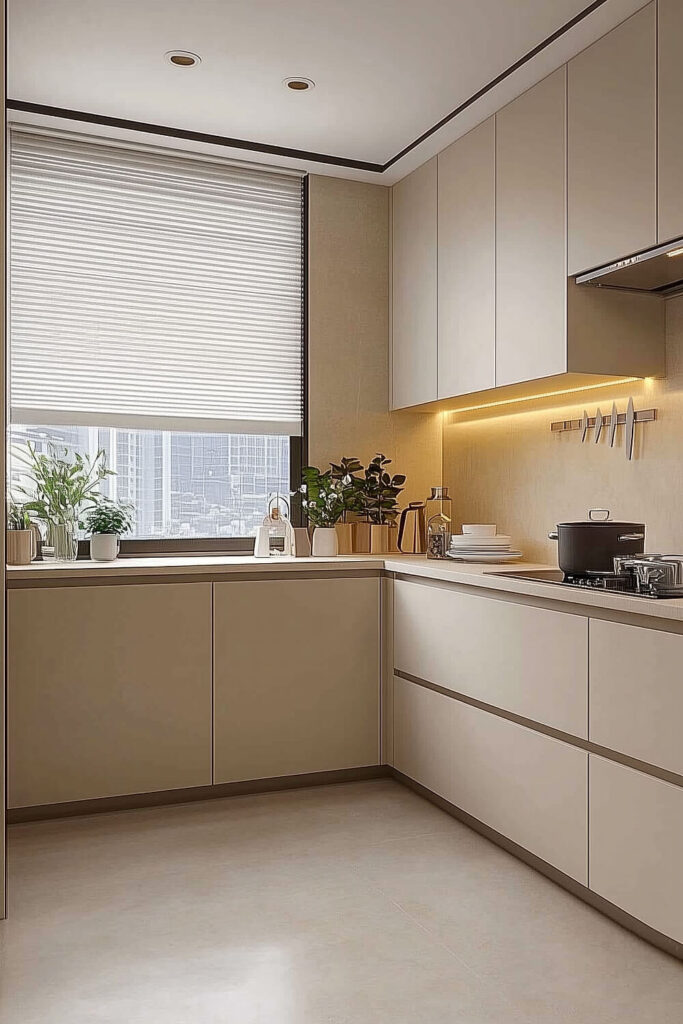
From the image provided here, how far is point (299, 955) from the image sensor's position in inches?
85.4

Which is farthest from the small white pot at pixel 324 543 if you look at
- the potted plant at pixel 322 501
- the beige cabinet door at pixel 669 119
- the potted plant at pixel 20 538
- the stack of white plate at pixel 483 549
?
the beige cabinet door at pixel 669 119

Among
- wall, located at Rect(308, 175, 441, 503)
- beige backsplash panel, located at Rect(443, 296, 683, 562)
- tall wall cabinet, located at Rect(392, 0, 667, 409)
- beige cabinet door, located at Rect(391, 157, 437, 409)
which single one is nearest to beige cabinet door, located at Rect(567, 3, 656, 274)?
tall wall cabinet, located at Rect(392, 0, 667, 409)

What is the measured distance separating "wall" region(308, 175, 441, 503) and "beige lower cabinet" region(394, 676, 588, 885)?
1147mm

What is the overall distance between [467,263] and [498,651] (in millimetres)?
1515

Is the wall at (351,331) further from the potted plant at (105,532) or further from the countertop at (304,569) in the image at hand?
the potted plant at (105,532)

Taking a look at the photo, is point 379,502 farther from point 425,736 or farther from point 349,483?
point 425,736

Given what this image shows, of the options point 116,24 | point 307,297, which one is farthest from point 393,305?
point 116,24

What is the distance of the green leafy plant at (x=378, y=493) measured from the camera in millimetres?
3900

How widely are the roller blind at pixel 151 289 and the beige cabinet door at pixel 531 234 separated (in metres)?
1.09

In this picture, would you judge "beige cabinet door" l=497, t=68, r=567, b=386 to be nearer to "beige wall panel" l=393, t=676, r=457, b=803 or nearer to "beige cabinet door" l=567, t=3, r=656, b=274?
"beige cabinet door" l=567, t=3, r=656, b=274

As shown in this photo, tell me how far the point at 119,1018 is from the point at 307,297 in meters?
2.89

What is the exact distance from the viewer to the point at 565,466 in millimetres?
3303

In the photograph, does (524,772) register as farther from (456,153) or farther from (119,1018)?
(456,153)

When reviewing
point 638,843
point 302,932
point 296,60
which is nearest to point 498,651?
point 638,843
